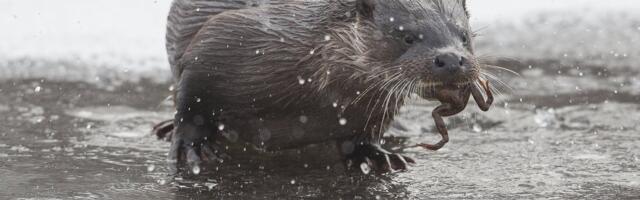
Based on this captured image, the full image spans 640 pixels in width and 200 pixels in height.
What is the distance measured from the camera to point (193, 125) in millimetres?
4270

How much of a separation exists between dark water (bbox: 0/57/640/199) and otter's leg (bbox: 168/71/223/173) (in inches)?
3.3

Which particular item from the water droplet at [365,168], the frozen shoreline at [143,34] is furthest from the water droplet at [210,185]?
the frozen shoreline at [143,34]

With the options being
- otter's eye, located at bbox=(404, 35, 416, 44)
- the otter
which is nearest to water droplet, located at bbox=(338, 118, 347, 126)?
the otter

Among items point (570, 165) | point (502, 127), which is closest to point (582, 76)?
point (502, 127)

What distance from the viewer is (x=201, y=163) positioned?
4.16m

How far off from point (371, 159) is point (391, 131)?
756mm

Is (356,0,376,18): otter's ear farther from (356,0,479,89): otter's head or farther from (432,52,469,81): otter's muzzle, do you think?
(432,52,469,81): otter's muzzle

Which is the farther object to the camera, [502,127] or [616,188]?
[502,127]

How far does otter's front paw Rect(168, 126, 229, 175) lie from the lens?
13.6 ft

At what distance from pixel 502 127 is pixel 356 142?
961 mm

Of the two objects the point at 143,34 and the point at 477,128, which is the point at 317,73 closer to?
the point at 477,128

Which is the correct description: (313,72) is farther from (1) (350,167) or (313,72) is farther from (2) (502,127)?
(2) (502,127)

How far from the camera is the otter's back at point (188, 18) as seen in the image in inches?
174

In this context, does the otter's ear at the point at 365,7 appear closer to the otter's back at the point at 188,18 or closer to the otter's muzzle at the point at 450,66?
the otter's muzzle at the point at 450,66
